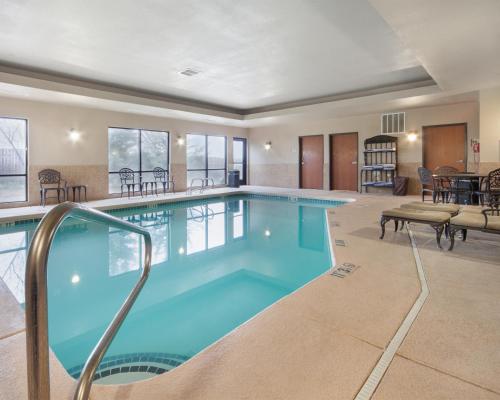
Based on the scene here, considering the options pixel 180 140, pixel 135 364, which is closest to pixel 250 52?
pixel 135 364

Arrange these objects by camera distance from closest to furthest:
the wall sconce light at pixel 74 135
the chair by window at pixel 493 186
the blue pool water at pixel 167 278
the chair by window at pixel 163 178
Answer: the blue pool water at pixel 167 278
the chair by window at pixel 493 186
the wall sconce light at pixel 74 135
the chair by window at pixel 163 178

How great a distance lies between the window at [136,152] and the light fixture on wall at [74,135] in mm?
957

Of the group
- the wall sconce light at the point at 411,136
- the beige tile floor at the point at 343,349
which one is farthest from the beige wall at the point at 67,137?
the wall sconce light at the point at 411,136

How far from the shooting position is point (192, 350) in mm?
2307

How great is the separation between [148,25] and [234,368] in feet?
14.5

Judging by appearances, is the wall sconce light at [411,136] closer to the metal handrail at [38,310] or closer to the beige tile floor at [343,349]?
the beige tile floor at [343,349]

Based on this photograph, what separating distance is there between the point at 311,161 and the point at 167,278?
8.95 metres

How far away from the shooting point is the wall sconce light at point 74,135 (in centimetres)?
840

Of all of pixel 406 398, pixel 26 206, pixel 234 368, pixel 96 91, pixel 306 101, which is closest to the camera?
pixel 406 398

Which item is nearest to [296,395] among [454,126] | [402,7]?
[402,7]

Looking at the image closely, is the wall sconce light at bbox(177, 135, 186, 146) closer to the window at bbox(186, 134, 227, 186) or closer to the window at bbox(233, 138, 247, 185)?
the window at bbox(186, 134, 227, 186)

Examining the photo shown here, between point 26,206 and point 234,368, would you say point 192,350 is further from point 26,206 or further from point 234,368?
point 26,206

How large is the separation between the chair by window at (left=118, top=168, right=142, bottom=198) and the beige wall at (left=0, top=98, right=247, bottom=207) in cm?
43

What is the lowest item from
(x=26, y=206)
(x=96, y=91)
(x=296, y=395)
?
(x=296, y=395)
